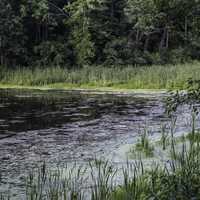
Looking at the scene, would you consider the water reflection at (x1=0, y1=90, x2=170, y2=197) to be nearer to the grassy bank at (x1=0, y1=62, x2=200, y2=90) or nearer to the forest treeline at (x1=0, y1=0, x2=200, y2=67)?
the grassy bank at (x1=0, y1=62, x2=200, y2=90)

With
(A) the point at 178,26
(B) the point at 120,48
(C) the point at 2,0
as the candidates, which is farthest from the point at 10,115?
(A) the point at 178,26

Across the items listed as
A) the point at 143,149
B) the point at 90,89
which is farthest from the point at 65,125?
the point at 90,89

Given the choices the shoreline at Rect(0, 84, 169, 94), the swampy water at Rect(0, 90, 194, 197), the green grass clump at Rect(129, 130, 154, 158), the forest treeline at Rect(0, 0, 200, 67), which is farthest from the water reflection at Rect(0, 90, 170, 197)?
the forest treeline at Rect(0, 0, 200, 67)

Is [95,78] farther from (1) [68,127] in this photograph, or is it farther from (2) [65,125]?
(1) [68,127]

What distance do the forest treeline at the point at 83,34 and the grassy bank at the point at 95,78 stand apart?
6.17 meters

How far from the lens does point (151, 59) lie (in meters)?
44.9

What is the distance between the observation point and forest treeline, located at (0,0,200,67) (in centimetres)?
4091

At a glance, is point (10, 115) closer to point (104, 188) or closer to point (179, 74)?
point (104, 188)

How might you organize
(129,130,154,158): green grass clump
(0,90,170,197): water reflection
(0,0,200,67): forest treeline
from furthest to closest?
(0,0,200,67): forest treeline, (0,90,170,197): water reflection, (129,130,154,158): green grass clump

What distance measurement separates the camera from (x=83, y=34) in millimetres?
42094

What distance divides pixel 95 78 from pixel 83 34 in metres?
10.2

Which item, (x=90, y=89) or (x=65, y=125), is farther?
(x=90, y=89)

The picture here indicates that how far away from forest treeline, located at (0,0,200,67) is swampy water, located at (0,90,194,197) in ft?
51.0

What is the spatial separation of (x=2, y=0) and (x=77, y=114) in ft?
80.2
